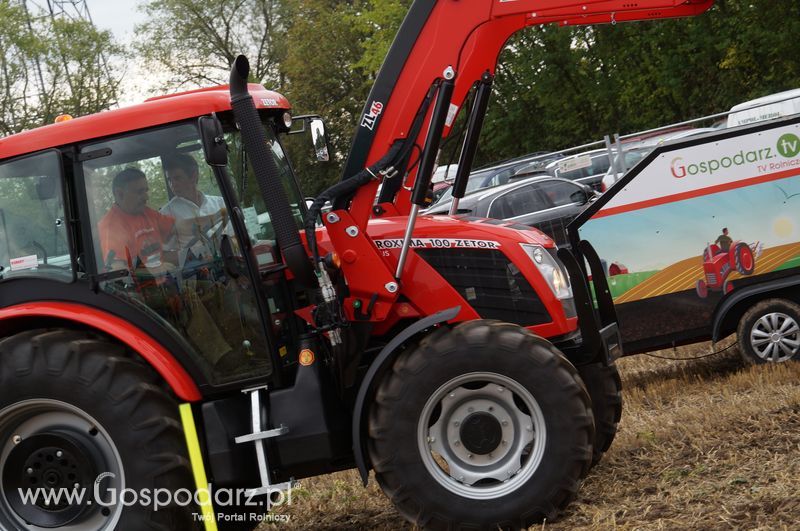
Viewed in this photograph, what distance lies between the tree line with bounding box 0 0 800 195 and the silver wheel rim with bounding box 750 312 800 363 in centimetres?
1223

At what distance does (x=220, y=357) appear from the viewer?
17.6ft

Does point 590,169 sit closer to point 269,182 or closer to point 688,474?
point 688,474

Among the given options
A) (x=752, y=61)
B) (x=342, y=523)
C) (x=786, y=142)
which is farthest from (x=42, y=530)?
(x=752, y=61)

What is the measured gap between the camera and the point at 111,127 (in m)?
5.25

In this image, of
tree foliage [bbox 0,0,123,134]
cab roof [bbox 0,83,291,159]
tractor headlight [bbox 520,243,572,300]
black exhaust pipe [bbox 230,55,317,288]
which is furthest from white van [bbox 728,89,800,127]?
tree foliage [bbox 0,0,123,134]

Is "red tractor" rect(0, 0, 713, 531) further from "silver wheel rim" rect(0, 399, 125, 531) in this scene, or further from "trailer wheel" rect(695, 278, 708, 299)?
"trailer wheel" rect(695, 278, 708, 299)

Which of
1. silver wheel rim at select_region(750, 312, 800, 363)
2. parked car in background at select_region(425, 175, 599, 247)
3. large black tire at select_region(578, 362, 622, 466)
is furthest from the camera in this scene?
parked car in background at select_region(425, 175, 599, 247)

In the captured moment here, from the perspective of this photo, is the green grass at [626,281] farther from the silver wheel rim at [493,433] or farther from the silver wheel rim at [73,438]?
the silver wheel rim at [73,438]

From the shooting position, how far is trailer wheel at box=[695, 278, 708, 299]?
29.6 ft

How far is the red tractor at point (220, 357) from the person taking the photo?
5.14 meters

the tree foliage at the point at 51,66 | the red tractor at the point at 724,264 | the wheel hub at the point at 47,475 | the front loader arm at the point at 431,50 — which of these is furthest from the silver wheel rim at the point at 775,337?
the tree foliage at the point at 51,66

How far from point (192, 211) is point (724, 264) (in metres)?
5.33

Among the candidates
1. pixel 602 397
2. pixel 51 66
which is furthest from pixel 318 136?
pixel 51 66

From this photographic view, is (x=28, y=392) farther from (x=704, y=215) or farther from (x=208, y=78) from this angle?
(x=208, y=78)
